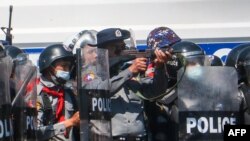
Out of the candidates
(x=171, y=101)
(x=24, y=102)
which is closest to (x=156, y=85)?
(x=171, y=101)

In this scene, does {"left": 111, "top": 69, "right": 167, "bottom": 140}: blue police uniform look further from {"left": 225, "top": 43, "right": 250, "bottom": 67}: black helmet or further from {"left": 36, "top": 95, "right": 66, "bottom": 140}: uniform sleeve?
{"left": 225, "top": 43, "right": 250, "bottom": 67}: black helmet

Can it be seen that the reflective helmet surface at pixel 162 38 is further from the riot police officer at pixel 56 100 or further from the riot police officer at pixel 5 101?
the riot police officer at pixel 5 101

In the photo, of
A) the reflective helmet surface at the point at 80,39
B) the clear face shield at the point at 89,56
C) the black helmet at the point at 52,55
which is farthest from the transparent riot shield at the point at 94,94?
the reflective helmet surface at the point at 80,39

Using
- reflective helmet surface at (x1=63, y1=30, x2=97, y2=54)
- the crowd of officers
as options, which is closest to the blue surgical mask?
the crowd of officers

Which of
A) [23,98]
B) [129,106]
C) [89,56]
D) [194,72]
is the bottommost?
[129,106]

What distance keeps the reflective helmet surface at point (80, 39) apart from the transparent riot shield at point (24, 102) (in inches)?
55.3

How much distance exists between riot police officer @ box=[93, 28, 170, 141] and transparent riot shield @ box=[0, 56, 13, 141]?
867mm

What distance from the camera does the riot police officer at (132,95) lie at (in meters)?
5.34

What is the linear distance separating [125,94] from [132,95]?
0.05m

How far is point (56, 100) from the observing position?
5664mm

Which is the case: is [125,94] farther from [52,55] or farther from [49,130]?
[52,55]

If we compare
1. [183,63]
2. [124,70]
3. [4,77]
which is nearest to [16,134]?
[4,77]

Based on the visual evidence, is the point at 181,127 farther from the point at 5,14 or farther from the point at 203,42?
the point at 5,14

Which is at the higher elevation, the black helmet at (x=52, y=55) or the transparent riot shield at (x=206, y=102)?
the black helmet at (x=52, y=55)
